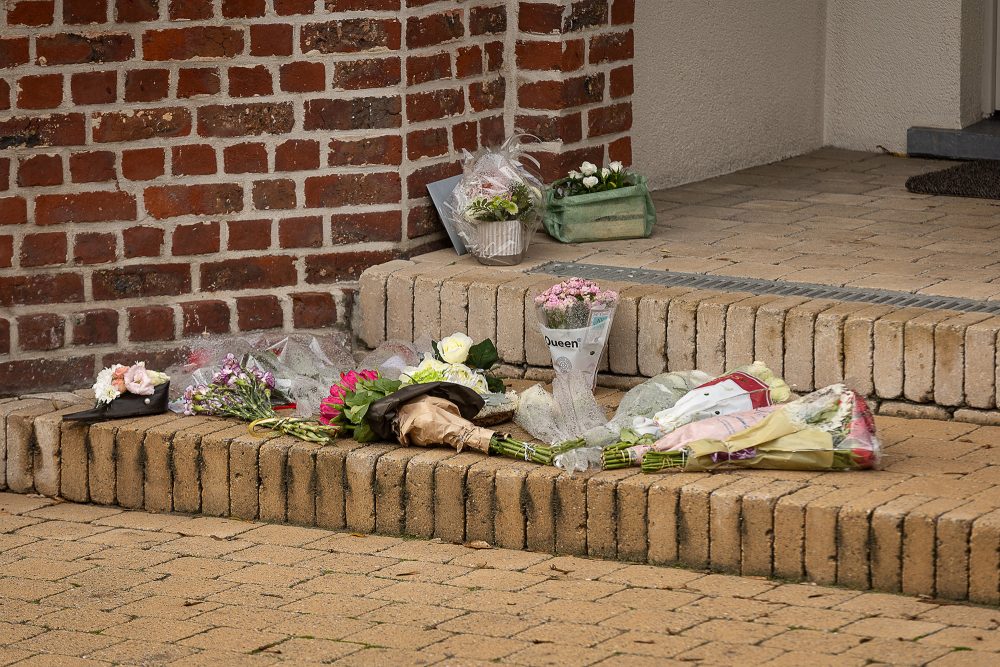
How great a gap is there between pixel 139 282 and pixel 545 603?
2087mm

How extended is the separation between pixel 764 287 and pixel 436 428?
3.90 feet

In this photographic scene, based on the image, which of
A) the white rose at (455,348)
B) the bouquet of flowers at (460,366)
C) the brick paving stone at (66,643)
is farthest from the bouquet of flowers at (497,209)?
the brick paving stone at (66,643)

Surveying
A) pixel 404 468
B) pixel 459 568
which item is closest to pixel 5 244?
pixel 404 468

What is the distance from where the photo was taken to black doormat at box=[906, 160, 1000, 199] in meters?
6.42

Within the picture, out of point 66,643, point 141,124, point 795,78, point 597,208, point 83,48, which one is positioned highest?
point 83,48

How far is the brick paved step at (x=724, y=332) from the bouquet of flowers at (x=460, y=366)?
0.59 ft

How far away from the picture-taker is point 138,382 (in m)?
4.86

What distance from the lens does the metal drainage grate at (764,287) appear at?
4.70 m

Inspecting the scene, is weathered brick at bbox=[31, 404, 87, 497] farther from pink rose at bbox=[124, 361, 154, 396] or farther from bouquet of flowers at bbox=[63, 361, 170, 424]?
pink rose at bbox=[124, 361, 154, 396]

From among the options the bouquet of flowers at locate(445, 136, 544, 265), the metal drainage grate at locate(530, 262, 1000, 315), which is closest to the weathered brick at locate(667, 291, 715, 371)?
the metal drainage grate at locate(530, 262, 1000, 315)

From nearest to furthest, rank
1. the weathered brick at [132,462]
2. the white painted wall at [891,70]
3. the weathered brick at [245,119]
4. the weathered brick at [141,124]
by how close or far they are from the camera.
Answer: the weathered brick at [132,462]
the weathered brick at [141,124]
the weathered brick at [245,119]
the white painted wall at [891,70]

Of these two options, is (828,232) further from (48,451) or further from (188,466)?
(48,451)

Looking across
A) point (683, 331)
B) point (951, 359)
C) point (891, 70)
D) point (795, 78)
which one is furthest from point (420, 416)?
point (891, 70)

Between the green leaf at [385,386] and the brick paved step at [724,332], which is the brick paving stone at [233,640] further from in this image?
the brick paved step at [724,332]
